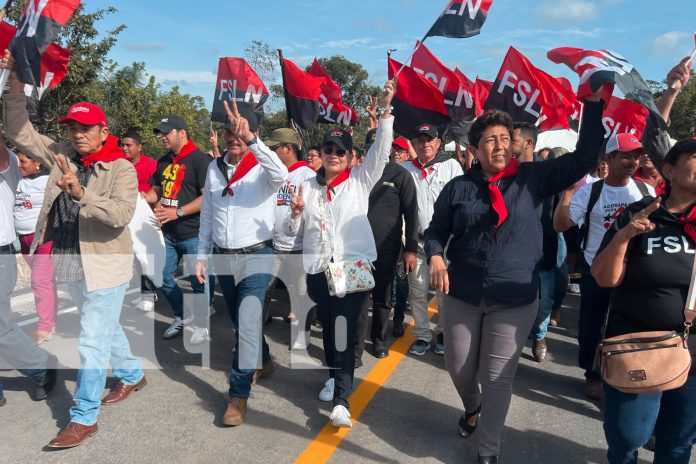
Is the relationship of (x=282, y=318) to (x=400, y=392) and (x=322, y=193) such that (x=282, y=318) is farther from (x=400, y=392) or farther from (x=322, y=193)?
(x=322, y=193)

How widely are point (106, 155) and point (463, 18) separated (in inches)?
111

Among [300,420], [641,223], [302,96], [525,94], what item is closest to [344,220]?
[300,420]

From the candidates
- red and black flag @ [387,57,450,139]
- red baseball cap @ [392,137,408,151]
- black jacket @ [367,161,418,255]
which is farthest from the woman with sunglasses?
red baseball cap @ [392,137,408,151]

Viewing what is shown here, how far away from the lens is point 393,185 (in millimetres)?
4789

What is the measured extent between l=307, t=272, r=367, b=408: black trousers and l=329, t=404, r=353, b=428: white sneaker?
0.08 meters

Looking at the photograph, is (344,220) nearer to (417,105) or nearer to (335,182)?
(335,182)

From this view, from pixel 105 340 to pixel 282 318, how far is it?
2.74 meters

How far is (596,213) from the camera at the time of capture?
4184 millimetres

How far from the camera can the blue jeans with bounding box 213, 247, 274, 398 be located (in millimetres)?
3732

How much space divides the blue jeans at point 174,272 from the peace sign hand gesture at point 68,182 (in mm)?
2267

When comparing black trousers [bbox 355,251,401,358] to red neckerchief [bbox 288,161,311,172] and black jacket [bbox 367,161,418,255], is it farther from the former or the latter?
red neckerchief [bbox 288,161,311,172]

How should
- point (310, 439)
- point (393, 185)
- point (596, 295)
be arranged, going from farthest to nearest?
point (393, 185), point (596, 295), point (310, 439)

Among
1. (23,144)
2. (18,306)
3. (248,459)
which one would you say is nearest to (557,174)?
(248,459)

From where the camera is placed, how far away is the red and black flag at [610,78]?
9.22 ft
